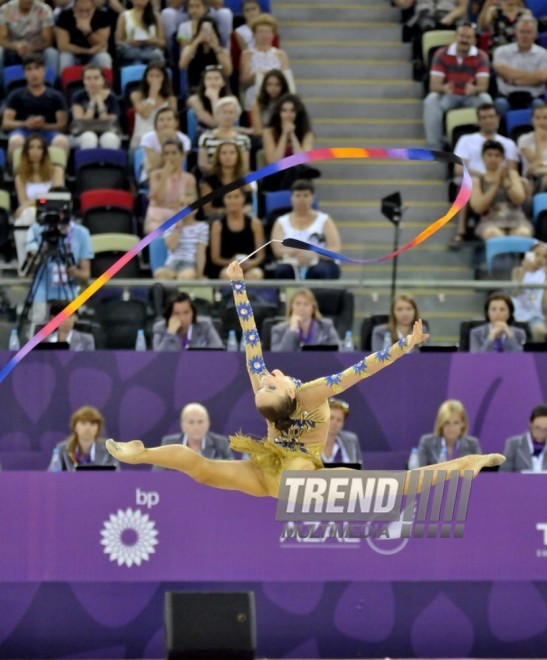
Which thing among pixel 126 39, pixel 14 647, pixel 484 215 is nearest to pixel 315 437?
pixel 14 647

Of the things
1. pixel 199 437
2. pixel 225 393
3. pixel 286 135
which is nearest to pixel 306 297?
pixel 225 393

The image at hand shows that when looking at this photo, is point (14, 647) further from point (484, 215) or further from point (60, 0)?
point (60, 0)

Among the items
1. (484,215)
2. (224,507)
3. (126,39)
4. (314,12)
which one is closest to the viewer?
(224,507)

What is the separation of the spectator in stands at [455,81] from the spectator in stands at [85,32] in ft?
9.27

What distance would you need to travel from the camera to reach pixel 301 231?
11.9 metres

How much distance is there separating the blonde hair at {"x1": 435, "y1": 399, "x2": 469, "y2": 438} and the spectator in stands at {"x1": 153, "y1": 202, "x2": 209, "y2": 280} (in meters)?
2.17

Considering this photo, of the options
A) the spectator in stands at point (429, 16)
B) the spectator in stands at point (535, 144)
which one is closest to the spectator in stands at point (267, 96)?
the spectator in stands at point (535, 144)

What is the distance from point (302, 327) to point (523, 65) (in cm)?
438

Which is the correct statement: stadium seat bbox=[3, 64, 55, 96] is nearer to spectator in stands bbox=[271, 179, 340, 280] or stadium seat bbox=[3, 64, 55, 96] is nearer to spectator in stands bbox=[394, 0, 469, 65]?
spectator in stands bbox=[271, 179, 340, 280]

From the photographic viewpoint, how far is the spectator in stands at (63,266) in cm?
1098

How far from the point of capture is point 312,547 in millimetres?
10367

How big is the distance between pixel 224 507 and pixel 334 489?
2.88 meters

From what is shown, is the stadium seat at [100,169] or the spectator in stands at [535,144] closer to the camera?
the stadium seat at [100,169]

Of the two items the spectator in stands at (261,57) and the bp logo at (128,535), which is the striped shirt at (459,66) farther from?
the bp logo at (128,535)
